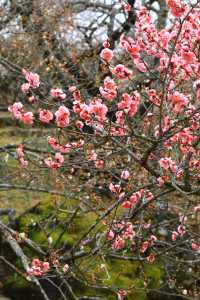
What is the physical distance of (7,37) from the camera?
1030 cm

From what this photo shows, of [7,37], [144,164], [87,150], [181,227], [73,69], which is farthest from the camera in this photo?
[7,37]

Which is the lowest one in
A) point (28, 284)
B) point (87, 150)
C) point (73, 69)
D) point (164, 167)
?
point (28, 284)

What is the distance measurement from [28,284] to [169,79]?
3.71 m

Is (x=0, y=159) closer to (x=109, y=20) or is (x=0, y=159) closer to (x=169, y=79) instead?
(x=109, y=20)

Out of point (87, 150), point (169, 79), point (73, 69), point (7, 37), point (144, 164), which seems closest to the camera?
point (144, 164)

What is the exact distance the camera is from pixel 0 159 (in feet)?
27.9

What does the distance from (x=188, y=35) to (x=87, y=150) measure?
4.69 feet

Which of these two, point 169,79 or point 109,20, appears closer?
point 169,79

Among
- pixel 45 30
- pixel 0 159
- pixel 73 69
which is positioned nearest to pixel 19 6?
pixel 45 30

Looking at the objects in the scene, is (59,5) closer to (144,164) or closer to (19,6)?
(19,6)

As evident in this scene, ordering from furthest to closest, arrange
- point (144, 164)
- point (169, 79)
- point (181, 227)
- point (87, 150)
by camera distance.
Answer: point (181, 227) < point (87, 150) < point (169, 79) < point (144, 164)

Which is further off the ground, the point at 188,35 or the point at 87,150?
the point at 188,35

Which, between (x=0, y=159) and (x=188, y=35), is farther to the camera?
(x=0, y=159)

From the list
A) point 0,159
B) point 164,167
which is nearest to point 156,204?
point 164,167
